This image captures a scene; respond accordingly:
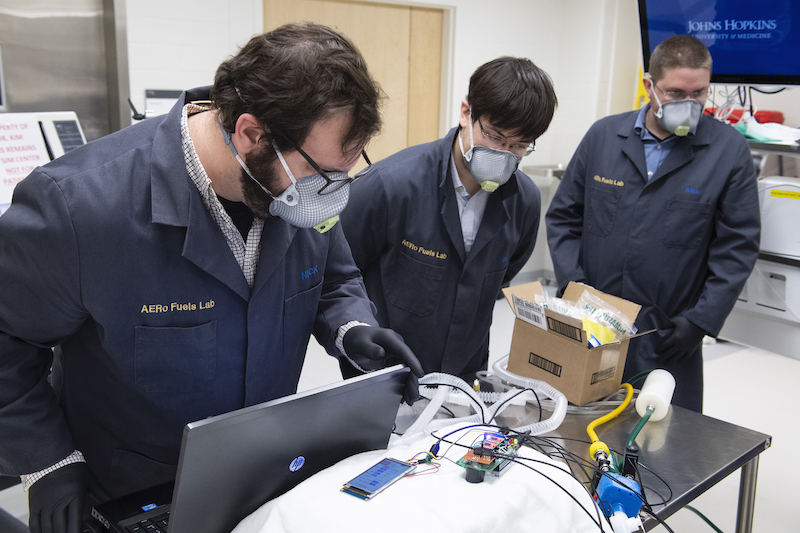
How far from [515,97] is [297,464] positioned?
1.06 metres

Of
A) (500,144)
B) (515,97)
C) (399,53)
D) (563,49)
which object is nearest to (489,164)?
(500,144)

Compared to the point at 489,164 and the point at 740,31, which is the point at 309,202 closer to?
the point at 489,164

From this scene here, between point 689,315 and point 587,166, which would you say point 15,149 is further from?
point 689,315

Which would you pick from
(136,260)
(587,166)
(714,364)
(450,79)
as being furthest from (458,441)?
(450,79)

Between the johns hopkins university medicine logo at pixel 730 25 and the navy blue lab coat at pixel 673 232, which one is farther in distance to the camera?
the johns hopkins university medicine logo at pixel 730 25

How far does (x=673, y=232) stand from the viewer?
216cm

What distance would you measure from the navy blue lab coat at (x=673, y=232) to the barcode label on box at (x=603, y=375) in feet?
2.16

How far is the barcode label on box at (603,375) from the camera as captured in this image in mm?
1491

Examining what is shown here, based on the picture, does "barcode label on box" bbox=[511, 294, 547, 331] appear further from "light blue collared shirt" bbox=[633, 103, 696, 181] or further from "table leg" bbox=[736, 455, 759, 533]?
"light blue collared shirt" bbox=[633, 103, 696, 181]

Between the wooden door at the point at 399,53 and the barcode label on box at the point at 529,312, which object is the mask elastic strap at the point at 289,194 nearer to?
the barcode label on box at the point at 529,312

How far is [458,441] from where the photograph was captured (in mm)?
1097

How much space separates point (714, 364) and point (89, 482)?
3741 mm

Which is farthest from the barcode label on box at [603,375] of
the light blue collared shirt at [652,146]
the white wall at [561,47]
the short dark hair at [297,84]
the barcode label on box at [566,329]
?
the white wall at [561,47]

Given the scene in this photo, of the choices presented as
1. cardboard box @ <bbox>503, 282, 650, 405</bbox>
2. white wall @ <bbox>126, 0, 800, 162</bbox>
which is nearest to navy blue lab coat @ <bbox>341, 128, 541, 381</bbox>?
cardboard box @ <bbox>503, 282, 650, 405</bbox>
